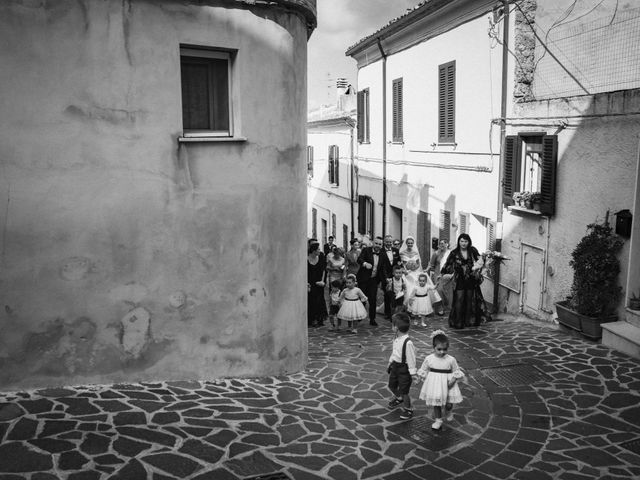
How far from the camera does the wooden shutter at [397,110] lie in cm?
2050

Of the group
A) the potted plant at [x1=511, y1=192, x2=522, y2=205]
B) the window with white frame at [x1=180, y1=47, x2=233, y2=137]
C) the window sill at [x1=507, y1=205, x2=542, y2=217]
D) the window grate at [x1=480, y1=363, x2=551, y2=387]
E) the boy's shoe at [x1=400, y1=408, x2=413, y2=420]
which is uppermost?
the window with white frame at [x1=180, y1=47, x2=233, y2=137]

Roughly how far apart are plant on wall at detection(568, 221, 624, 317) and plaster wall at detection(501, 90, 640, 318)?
14 cm

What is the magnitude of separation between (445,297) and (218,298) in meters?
8.37

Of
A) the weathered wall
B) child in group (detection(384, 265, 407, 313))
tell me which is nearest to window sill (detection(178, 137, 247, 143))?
the weathered wall

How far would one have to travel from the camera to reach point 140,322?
319 inches

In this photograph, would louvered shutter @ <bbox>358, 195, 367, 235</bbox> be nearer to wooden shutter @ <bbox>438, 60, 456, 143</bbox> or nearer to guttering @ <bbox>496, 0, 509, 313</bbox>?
wooden shutter @ <bbox>438, 60, 456, 143</bbox>

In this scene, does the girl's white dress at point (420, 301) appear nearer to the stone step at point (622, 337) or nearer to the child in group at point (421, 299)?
the child in group at point (421, 299)

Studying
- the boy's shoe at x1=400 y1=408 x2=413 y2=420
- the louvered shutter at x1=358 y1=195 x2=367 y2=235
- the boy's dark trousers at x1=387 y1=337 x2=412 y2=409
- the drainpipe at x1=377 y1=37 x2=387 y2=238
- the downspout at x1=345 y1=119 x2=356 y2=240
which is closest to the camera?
the boy's shoe at x1=400 y1=408 x2=413 y2=420

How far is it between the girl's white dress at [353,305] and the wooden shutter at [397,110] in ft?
31.5

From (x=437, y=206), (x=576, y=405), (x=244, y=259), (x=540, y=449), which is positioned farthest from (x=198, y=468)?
(x=437, y=206)

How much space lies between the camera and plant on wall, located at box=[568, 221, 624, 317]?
10.5 m

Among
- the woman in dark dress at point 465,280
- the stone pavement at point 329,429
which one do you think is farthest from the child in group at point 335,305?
the stone pavement at point 329,429

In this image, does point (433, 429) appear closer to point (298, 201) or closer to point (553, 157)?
point (298, 201)

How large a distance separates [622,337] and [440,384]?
4.34 metres
